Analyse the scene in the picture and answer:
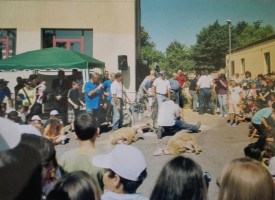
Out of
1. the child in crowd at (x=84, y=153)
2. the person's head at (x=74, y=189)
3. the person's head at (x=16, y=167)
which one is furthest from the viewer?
the child in crowd at (x=84, y=153)

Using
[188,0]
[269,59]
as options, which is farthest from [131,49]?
[269,59]

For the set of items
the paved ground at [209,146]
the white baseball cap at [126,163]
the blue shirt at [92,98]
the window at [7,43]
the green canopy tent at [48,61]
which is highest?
the window at [7,43]

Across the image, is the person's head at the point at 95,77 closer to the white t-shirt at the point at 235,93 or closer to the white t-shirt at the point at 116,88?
the white t-shirt at the point at 116,88

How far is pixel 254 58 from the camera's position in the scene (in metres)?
1.77

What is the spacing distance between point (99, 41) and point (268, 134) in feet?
3.52

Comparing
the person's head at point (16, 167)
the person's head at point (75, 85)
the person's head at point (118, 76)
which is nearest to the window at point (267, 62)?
Result: the person's head at point (118, 76)

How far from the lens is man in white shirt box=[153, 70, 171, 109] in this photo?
85.0 inches

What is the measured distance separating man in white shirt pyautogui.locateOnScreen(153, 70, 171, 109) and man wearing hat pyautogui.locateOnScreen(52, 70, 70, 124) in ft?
2.08

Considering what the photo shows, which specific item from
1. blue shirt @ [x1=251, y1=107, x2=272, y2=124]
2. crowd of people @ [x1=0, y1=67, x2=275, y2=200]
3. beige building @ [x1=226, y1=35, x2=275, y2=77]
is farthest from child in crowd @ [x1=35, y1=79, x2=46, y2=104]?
blue shirt @ [x1=251, y1=107, x2=272, y2=124]

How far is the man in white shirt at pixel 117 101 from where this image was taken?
76.0 inches

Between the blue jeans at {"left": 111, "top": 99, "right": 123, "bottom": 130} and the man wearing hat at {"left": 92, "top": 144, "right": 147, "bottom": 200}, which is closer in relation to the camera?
the man wearing hat at {"left": 92, "top": 144, "right": 147, "bottom": 200}

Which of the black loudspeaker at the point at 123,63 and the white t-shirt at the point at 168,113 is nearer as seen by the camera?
the black loudspeaker at the point at 123,63

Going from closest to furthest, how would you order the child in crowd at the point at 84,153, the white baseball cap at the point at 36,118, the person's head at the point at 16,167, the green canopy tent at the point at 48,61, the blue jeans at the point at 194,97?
the person's head at the point at 16,167
the child in crowd at the point at 84,153
the green canopy tent at the point at 48,61
the white baseball cap at the point at 36,118
the blue jeans at the point at 194,97

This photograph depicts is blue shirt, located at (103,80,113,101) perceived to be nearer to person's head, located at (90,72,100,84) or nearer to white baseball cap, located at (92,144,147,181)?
person's head, located at (90,72,100,84)
